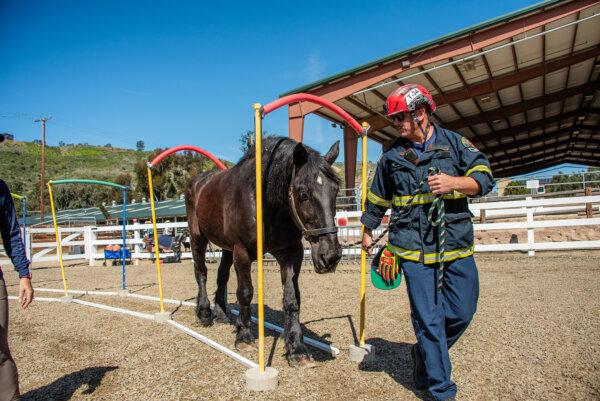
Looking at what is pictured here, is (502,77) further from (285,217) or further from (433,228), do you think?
(433,228)

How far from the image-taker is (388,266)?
2.74 m

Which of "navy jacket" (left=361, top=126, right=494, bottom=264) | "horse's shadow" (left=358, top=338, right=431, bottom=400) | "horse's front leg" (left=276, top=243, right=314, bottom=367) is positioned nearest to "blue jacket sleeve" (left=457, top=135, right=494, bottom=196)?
"navy jacket" (left=361, top=126, right=494, bottom=264)

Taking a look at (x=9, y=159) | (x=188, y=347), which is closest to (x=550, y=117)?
(x=188, y=347)

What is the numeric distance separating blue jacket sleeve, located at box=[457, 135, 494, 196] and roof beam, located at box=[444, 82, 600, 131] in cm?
2154

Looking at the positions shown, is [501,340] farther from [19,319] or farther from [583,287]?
[19,319]

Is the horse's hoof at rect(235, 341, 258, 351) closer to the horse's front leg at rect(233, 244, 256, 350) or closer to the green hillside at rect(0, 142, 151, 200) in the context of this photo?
the horse's front leg at rect(233, 244, 256, 350)

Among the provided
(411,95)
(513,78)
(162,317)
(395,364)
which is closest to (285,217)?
(395,364)

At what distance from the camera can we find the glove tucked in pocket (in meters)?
2.72

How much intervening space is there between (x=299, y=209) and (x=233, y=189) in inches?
43.6

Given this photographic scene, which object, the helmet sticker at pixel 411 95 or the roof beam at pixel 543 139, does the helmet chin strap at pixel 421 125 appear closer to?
the helmet sticker at pixel 411 95

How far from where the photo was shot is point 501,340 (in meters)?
3.87

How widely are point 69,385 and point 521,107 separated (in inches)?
924

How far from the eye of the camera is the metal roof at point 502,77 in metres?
12.3

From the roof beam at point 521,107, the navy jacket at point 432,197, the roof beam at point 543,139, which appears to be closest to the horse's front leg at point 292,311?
the navy jacket at point 432,197
